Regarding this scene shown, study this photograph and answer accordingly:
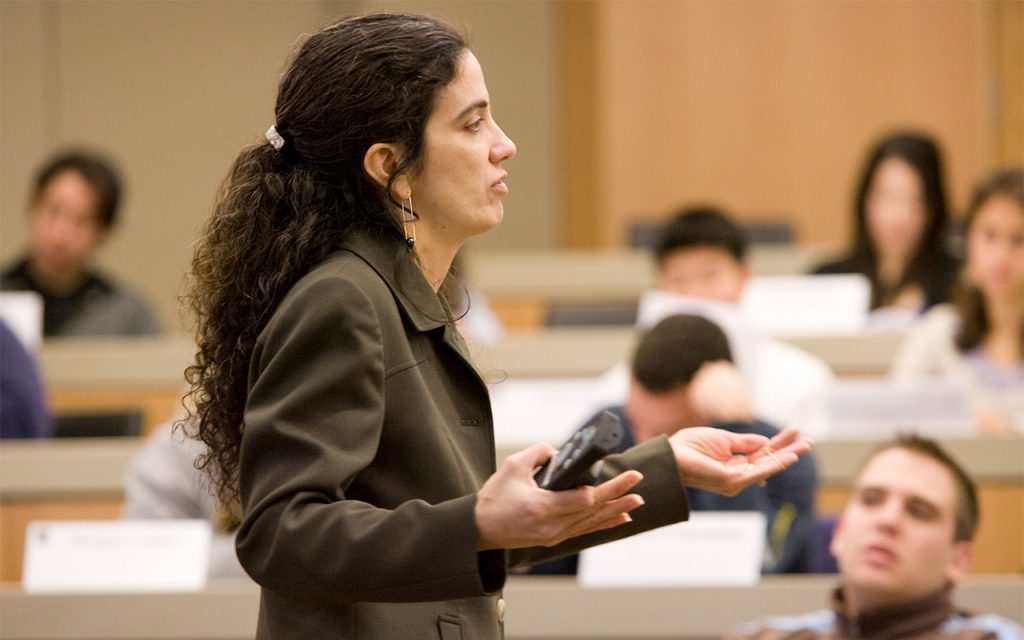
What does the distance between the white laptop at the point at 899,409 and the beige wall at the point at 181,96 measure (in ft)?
14.6

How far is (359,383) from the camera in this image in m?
1.15

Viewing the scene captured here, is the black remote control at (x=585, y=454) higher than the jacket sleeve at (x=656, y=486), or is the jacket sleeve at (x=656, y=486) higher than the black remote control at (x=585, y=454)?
the black remote control at (x=585, y=454)

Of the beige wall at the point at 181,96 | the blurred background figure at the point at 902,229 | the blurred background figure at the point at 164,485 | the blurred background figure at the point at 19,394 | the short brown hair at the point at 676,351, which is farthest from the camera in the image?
the beige wall at the point at 181,96

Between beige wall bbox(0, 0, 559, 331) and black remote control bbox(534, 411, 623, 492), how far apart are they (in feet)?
21.4

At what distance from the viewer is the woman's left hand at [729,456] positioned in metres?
1.29

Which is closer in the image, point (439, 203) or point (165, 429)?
point (439, 203)

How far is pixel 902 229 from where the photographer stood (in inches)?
182

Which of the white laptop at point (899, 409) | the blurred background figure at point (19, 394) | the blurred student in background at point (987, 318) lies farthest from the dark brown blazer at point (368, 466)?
the blurred student in background at point (987, 318)

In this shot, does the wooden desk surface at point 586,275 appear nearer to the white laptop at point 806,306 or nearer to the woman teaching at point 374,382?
the white laptop at point 806,306


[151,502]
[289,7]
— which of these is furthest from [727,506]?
[289,7]

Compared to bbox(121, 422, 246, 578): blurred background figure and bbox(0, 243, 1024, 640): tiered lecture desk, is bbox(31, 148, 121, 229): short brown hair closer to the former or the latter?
bbox(0, 243, 1024, 640): tiered lecture desk

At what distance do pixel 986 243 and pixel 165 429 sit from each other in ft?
7.66

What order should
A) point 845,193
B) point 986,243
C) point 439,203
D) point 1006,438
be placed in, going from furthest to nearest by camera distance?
1. point 845,193
2. point 986,243
3. point 1006,438
4. point 439,203

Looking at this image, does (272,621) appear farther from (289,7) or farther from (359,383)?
(289,7)
